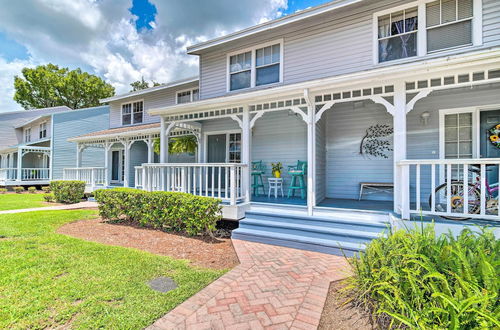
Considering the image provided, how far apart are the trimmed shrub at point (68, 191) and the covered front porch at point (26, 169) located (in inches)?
282

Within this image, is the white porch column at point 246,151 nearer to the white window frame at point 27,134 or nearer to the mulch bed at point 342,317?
the mulch bed at point 342,317

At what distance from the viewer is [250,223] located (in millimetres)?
5465

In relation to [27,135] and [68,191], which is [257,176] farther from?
[27,135]

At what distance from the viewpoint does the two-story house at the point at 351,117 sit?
445 centimetres

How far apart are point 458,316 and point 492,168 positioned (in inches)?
214

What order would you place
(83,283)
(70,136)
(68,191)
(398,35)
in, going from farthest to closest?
(70,136), (68,191), (398,35), (83,283)

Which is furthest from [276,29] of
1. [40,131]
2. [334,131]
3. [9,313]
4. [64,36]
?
[40,131]

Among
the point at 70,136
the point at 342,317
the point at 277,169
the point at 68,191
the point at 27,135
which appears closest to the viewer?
the point at 342,317

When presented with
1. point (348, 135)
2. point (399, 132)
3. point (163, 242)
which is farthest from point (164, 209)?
point (348, 135)

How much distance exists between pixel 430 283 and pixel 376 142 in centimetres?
560

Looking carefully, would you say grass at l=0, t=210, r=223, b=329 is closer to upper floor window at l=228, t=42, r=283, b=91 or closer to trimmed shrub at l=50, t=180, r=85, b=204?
trimmed shrub at l=50, t=180, r=85, b=204

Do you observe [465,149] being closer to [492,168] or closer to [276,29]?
[492,168]

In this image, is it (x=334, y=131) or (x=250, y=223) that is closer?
(x=250, y=223)

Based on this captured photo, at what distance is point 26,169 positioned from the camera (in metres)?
15.4
